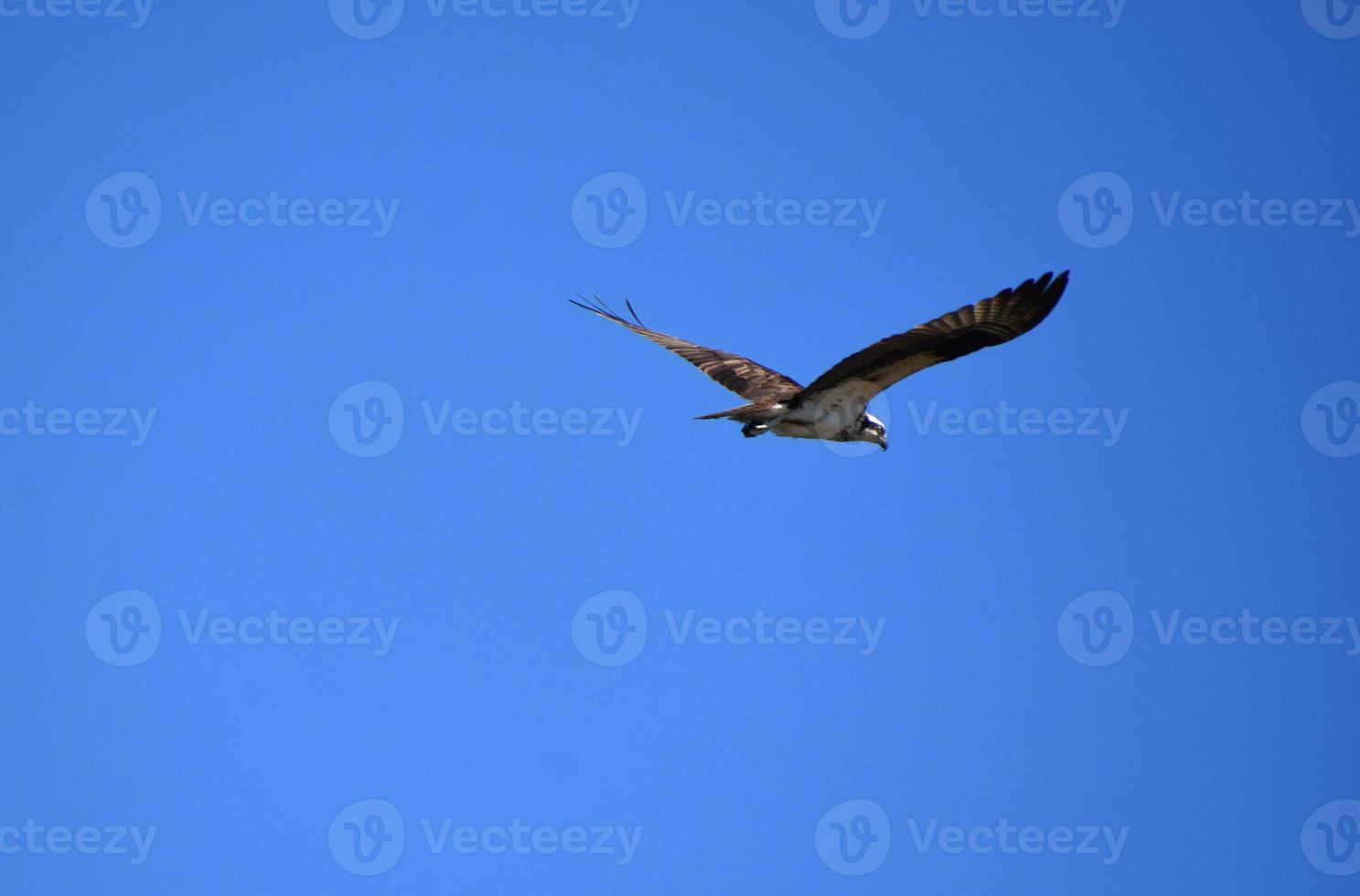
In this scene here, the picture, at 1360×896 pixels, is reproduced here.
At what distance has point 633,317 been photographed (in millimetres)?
23516

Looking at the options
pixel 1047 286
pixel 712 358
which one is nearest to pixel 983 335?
pixel 1047 286

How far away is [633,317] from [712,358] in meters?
1.53

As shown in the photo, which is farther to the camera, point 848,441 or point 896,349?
Answer: point 848,441

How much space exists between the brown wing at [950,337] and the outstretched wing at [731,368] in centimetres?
161

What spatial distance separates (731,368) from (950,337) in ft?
14.4

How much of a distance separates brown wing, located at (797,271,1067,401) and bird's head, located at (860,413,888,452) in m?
0.75

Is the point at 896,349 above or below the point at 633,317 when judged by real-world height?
below

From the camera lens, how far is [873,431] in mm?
20250

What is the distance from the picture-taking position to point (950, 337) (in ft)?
60.5

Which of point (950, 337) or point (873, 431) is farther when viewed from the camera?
point (873, 431)

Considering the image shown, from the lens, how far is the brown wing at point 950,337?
17.9 metres

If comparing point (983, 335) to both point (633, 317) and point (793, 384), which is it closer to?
point (793, 384)

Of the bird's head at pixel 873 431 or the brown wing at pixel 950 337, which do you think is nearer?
the brown wing at pixel 950 337

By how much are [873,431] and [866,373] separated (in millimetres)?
1284
